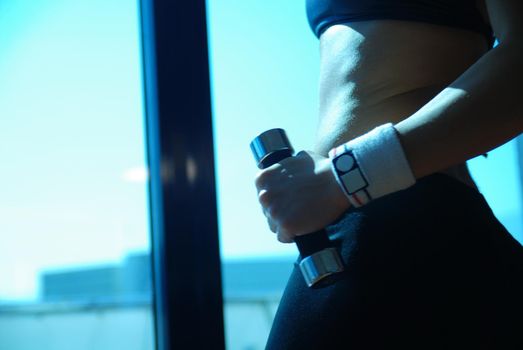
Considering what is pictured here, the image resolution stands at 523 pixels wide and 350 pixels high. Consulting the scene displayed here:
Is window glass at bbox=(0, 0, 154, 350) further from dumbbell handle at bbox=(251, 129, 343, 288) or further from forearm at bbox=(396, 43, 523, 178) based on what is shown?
forearm at bbox=(396, 43, 523, 178)

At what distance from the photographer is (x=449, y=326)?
26.8 inches

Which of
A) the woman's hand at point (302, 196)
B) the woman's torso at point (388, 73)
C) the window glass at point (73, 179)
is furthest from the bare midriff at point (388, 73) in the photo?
the window glass at point (73, 179)

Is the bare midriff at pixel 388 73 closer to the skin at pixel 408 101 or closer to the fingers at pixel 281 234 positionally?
the skin at pixel 408 101

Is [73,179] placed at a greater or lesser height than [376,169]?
greater

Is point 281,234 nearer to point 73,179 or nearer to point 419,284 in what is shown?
point 419,284

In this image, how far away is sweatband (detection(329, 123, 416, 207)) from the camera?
620mm

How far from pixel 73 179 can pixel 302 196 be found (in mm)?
945

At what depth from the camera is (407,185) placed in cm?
63

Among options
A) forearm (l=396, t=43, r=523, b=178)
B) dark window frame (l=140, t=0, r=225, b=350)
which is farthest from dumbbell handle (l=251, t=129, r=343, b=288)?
dark window frame (l=140, t=0, r=225, b=350)

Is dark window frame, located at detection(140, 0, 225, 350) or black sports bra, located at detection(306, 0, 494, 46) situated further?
dark window frame, located at detection(140, 0, 225, 350)

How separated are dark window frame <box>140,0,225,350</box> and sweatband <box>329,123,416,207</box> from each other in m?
0.86

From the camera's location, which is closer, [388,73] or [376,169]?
[376,169]

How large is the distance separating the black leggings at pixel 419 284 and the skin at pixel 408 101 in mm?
64

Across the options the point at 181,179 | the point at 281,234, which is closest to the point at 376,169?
the point at 281,234
